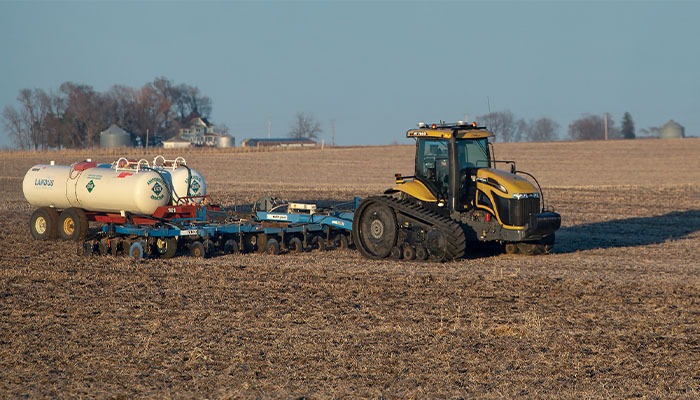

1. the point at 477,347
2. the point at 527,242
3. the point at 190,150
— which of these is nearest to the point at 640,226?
the point at 527,242

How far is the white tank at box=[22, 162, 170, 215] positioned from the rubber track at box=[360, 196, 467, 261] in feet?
16.9

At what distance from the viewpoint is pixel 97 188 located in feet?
→ 65.7

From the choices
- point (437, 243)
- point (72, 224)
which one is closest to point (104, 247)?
point (72, 224)

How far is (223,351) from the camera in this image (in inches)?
409

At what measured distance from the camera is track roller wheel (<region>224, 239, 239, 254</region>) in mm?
18484

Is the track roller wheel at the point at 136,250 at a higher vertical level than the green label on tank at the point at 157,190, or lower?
lower

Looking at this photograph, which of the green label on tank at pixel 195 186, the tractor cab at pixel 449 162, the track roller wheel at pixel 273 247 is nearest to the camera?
the tractor cab at pixel 449 162

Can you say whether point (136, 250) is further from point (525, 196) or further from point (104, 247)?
point (525, 196)

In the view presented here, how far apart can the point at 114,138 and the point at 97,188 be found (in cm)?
8805

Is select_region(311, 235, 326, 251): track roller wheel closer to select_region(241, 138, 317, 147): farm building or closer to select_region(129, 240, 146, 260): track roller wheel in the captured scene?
select_region(129, 240, 146, 260): track roller wheel

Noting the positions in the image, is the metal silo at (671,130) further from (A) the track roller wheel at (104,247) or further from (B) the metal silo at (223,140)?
(A) the track roller wheel at (104,247)

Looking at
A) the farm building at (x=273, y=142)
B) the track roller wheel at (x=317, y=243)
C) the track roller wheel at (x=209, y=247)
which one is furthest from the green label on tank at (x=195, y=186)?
the farm building at (x=273, y=142)

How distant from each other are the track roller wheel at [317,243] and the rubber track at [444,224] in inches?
85.5

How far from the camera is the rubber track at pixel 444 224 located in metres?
16.6
